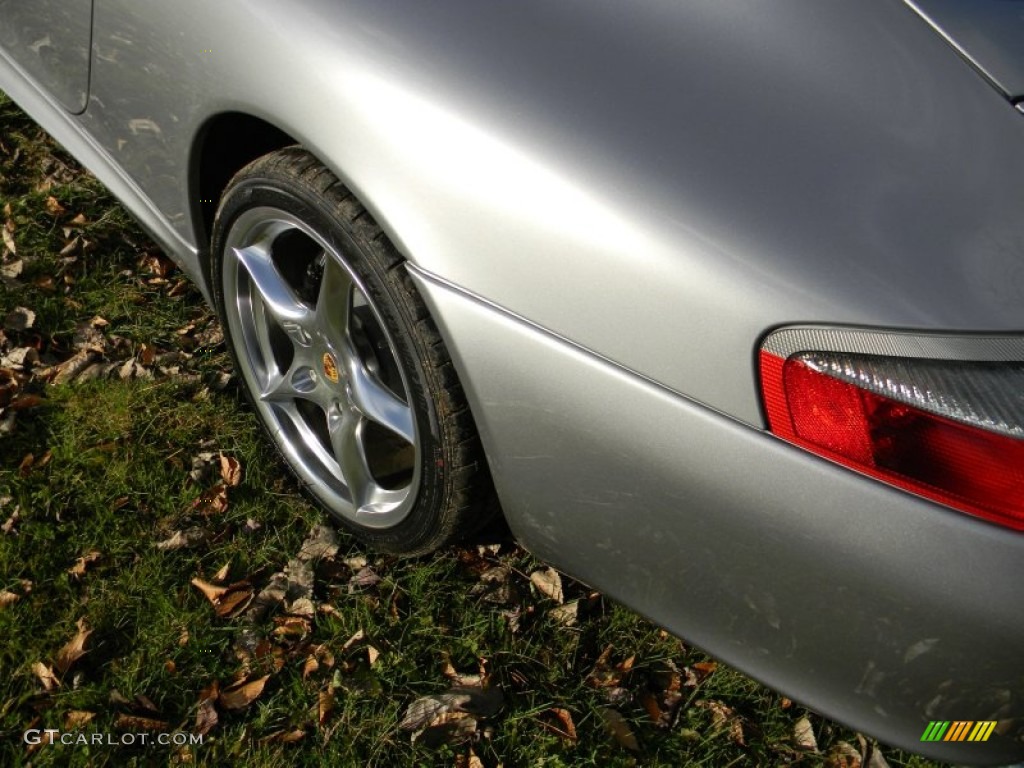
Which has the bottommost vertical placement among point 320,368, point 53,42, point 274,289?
point 320,368

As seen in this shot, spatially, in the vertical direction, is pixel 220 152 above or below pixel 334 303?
above

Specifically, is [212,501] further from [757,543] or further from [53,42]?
[757,543]

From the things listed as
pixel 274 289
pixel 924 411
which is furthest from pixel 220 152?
pixel 924 411

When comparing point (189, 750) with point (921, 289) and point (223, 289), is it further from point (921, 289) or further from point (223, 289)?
point (921, 289)

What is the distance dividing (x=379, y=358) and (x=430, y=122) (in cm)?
68

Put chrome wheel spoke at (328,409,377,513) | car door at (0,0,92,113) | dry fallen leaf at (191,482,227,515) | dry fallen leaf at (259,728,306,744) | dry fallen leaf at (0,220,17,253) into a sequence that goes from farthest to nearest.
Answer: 1. dry fallen leaf at (0,220,17,253)
2. dry fallen leaf at (191,482,227,515)
3. car door at (0,0,92,113)
4. chrome wheel spoke at (328,409,377,513)
5. dry fallen leaf at (259,728,306,744)

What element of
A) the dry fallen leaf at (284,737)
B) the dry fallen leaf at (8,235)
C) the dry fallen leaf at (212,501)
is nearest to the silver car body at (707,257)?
the dry fallen leaf at (284,737)

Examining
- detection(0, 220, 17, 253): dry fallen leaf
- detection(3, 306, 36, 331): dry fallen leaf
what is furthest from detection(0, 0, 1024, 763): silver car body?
detection(0, 220, 17, 253): dry fallen leaf

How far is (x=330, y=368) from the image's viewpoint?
2.21 meters

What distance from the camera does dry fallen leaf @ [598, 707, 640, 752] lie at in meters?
2.03

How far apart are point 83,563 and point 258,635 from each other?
0.45m

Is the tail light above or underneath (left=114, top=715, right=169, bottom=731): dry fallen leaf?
above

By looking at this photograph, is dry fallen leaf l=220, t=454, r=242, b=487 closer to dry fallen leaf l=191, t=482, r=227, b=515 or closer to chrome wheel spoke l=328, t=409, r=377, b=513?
dry fallen leaf l=191, t=482, r=227, b=515

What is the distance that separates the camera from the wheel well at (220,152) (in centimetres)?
208
